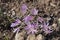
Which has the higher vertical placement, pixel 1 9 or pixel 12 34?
pixel 1 9

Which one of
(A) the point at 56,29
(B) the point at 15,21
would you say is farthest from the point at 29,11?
(A) the point at 56,29

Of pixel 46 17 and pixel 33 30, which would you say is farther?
pixel 46 17

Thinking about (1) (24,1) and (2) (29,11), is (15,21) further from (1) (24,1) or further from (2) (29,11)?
(1) (24,1)

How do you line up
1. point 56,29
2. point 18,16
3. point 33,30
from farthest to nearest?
Answer: 1. point 18,16
2. point 56,29
3. point 33,30

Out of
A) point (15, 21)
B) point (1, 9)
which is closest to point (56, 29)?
point (15, 21)

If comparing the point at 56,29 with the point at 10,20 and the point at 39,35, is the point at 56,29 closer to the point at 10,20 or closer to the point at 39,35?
the point at 39,35

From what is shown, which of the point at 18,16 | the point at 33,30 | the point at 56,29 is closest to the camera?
the point at 33,30
